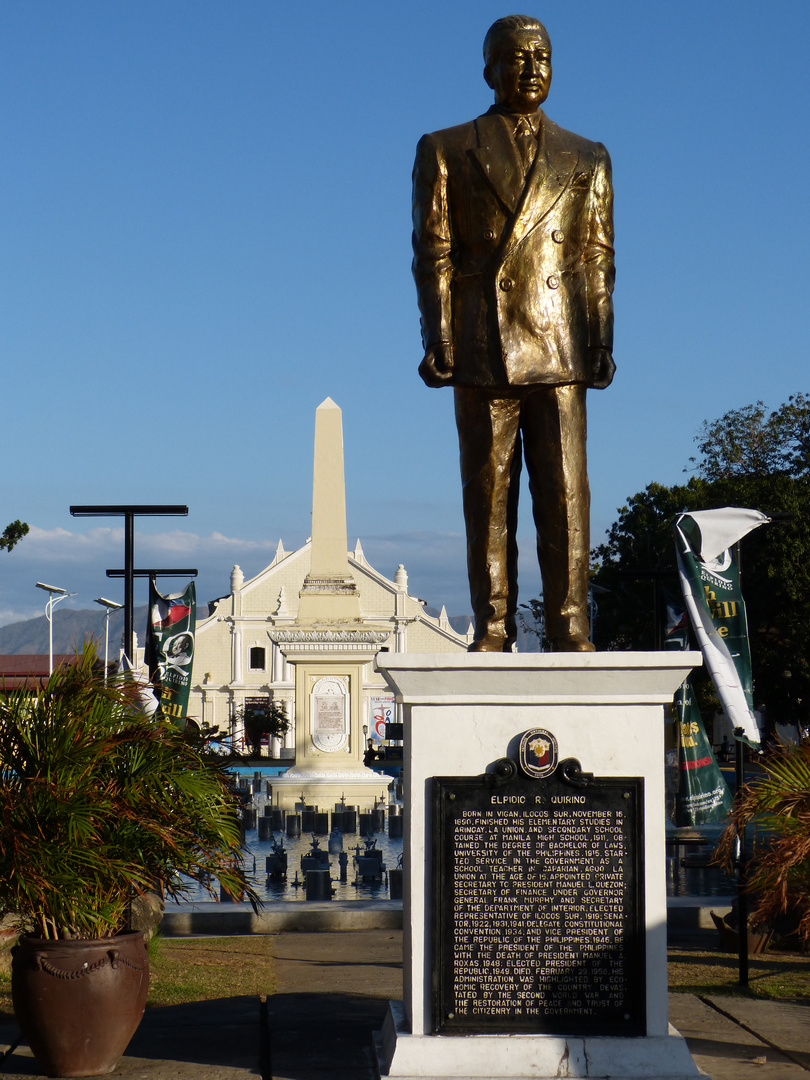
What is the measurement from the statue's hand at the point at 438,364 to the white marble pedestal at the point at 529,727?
59.4 inches

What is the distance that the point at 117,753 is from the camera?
21.9 ft

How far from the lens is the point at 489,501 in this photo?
22.1 ft

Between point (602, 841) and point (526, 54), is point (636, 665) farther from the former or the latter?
point (526, 54)

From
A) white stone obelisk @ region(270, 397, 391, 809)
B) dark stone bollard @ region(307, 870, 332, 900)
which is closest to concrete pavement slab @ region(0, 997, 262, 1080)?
dark stone bollard @ region(307, 870, 332, 900)

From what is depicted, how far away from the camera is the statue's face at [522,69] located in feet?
21.7

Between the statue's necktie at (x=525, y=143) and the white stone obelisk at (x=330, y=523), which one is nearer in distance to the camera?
the statue's necktie at (x=525, y=143)

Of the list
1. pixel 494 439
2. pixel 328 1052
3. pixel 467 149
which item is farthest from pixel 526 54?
pixel 328 1052

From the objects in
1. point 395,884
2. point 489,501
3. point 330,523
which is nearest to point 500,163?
point 489,501

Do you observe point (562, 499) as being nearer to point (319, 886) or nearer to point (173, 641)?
point (319, 886)

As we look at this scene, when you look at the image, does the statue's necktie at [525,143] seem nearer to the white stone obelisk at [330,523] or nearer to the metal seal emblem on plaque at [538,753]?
the metal seal emblem on plaque at [538,753]

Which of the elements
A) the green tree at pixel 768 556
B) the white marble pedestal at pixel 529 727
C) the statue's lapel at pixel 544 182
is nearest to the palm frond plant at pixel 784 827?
the white marble pedestal at pixel 529 727

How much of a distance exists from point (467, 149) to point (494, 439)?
Result: 1.52 m

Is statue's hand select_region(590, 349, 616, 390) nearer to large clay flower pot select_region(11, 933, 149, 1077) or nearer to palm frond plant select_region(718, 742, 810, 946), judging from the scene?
palm frond plant select_region(718, 742, 810, 946)

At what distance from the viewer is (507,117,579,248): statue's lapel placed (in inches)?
259
